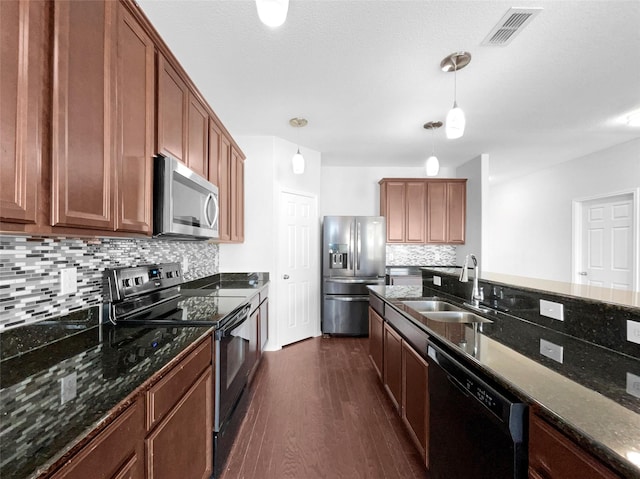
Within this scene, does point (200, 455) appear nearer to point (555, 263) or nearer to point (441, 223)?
point (441, 223)

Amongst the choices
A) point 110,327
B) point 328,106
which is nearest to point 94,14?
point 110,327

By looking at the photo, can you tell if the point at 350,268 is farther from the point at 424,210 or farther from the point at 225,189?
the point at 225,189

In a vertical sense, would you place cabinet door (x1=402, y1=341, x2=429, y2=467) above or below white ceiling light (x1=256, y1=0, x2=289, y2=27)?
below

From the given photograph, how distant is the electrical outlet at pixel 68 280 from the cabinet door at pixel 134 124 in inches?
14.6

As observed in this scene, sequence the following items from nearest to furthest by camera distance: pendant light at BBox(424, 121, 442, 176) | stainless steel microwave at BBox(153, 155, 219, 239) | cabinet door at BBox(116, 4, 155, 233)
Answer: cabinet door at BBox(116, 4, 155, 233)
stainless steel microwave at BBox(153, 155, 219, 239)
pendant light at BBox(424, 121, 442, 176)


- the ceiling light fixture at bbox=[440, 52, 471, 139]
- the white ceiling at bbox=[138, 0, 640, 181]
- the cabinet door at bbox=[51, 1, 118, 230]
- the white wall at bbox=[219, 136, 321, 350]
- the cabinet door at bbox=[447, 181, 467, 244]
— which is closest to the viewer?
the cabinet door at bbox=[51, 1, 118, 230]

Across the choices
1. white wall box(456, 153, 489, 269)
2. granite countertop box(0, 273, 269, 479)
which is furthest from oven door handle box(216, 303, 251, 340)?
white wall box(456, 153, 489, 269)

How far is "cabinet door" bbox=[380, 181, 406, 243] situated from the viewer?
15.0ft

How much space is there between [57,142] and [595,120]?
458cm

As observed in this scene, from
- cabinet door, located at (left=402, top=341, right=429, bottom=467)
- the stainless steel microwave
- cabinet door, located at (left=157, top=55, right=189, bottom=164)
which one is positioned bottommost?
cabinet door, located at (left=402, top=341, right=429, bottom=467)

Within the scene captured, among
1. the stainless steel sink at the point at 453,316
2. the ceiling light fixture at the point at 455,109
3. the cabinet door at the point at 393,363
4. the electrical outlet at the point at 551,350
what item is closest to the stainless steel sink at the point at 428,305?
the stainless steel sink at the point at 453,316

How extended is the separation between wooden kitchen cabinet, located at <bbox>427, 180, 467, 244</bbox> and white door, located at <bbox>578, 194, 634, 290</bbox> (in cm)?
179

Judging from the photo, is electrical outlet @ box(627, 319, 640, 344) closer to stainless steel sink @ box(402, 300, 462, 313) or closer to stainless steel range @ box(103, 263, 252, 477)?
stainless steel sink @ box(402, 300, 462, 313)

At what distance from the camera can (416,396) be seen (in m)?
1.63
